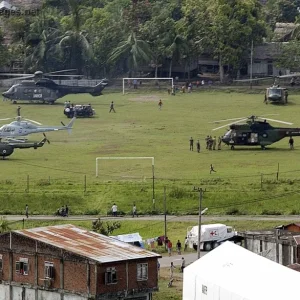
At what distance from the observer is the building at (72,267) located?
212 ft

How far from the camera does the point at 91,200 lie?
9050 centimetres

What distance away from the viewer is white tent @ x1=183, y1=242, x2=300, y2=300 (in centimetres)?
5641

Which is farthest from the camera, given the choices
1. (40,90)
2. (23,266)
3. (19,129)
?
(40,90)

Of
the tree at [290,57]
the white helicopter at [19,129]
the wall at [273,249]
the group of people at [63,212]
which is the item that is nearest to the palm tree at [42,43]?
the tree at [290,57]

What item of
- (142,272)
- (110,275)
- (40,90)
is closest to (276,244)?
(142,272)

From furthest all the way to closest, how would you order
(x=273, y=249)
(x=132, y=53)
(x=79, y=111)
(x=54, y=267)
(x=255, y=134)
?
1. (x=132, y=53)
2. (x=79, y=111)
3. (x=255, y=134)
4. (x=273, y=249)
5. (x=54, y=267)

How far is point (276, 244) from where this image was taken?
70000 millimetres

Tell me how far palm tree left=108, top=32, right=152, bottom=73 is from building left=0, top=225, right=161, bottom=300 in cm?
8189

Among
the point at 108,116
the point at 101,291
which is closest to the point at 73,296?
the point at 101,291

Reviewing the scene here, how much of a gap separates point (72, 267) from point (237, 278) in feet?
30.6

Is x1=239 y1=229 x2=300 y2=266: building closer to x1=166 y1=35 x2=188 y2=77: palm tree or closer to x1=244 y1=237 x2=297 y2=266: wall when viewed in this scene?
x1=244 y1=237 x2=297 y2=266: wall

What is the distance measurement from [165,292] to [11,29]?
9596 centimetres

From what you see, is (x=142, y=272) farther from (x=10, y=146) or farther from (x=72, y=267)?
(x=10, y=146)

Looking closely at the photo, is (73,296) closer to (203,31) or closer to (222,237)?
(222,237)
